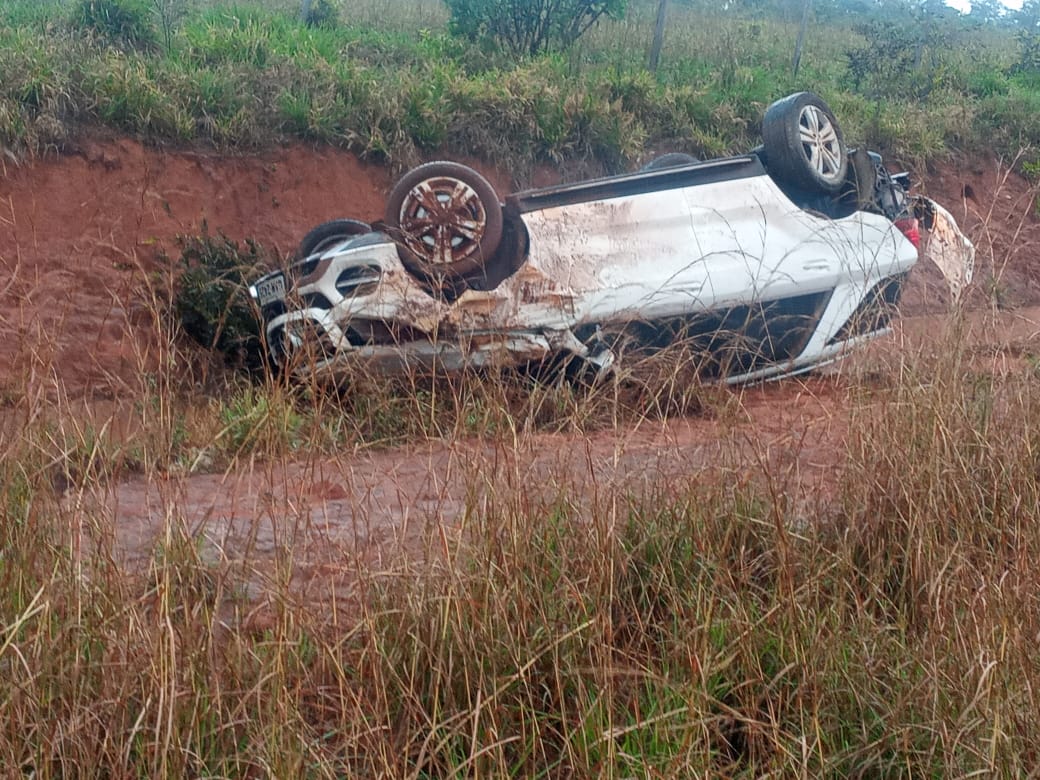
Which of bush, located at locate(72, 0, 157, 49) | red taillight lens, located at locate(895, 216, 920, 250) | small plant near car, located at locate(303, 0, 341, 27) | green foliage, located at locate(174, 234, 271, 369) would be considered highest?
small plant near car, located at locate(303, 0, 341, 27)

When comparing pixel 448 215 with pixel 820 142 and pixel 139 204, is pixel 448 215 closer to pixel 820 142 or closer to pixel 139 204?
pixel 820 142

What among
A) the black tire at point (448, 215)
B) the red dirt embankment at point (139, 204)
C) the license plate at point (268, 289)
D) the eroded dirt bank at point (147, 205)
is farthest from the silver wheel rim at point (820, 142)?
the red dirt embankment at point (139, 204)

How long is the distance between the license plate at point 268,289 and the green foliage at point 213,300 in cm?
28

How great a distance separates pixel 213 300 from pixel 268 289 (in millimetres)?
1260

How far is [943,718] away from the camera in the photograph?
2.40m

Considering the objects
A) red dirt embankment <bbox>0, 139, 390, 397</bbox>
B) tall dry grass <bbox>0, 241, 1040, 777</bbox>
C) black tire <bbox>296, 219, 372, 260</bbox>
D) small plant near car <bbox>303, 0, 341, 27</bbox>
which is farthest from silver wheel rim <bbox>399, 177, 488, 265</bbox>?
small plant near car <bbox>303, 0, 341, 27</bbox>

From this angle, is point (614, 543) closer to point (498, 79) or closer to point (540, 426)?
point (540, 426)

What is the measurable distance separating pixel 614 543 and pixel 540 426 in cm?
96

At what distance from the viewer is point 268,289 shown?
6.85m

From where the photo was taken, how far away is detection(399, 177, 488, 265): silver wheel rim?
629 centimetres

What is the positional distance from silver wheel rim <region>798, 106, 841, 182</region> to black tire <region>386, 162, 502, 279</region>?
191cm

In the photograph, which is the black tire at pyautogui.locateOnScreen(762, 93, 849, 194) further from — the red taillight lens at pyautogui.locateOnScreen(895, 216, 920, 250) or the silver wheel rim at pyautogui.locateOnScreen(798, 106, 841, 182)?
the red taillight lens at pyautogui.locateOnScreen(895, 216, 920, 250)

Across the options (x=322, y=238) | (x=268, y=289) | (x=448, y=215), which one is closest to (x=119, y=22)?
(x=322, y=238)

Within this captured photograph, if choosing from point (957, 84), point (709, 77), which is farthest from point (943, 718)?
point (957, 84)
